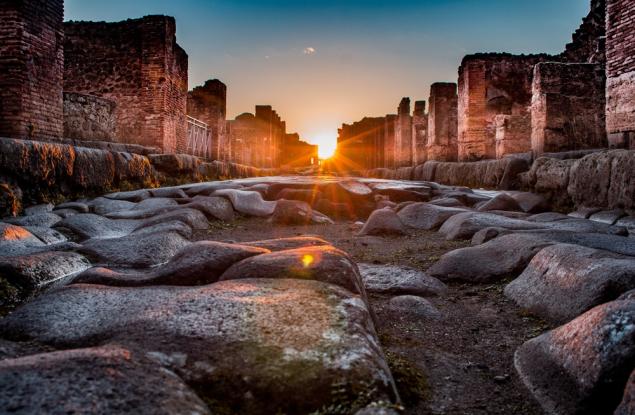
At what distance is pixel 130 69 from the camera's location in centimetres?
1122

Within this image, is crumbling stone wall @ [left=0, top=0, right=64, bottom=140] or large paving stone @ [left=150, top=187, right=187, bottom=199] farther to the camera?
crumbling stone wall @ [left=0, top=0, right=64, bottom=140]

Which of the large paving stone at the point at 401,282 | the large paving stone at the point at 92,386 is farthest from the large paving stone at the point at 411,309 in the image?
the large paving stone at the point at 92,386

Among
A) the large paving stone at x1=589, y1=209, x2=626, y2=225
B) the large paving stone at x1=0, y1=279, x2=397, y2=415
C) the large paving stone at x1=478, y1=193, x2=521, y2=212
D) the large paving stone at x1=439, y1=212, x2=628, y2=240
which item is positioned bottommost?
the large paving stone at x1=0, y1=279, x2=397, y2=415

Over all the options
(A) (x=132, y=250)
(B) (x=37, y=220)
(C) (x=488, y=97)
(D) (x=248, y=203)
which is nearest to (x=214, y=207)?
(D) (x=248, y=203)

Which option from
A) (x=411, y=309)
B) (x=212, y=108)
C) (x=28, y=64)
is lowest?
(x=411, y=309)

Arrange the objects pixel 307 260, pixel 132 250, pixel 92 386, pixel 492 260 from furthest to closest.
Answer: pixel 132 250 → pixel 492 260 → pixel 307 260 → pixel 92 386

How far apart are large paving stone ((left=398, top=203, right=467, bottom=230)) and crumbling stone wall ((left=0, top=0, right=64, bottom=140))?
588 centimetres

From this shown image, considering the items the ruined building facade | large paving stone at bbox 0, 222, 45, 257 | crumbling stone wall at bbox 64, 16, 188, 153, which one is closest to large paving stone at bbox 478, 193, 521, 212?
large paving stone at bbox 0, 222, 45, 257

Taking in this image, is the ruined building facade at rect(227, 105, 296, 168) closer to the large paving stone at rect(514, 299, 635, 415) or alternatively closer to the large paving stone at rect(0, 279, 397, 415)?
the large paving stone at rect(0, 279, 397, 415)

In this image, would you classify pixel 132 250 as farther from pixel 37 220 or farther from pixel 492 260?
pixel 492 260

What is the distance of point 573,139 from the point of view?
23.1 ft

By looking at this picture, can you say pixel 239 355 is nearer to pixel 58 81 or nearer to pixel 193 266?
pixel 193 266

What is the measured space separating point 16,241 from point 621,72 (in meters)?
6.89

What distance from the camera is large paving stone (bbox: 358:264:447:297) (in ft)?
7.43
